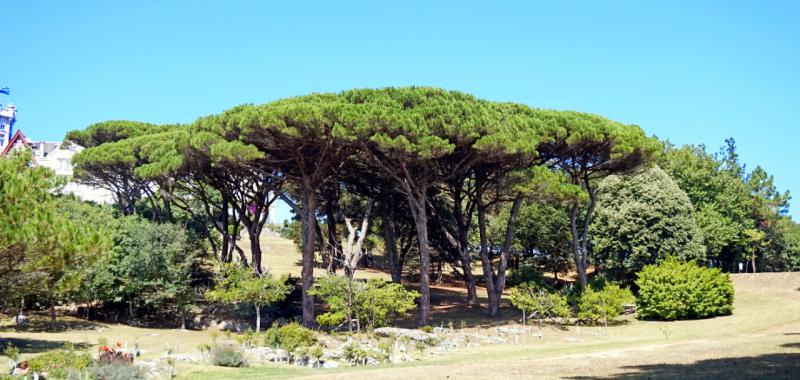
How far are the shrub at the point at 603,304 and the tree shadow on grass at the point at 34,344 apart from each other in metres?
21.5

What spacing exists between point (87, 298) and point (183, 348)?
9.15m

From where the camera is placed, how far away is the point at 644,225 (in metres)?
37.8

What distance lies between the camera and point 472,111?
88.9 feet

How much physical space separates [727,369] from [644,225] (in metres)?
26.1

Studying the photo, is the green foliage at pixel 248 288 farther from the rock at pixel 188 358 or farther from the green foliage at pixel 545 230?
the green foliage at pixel 545 230

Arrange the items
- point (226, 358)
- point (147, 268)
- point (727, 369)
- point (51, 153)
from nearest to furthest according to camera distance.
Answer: point (727, 369) < point (226, 358) < point (147, 268) < point (51, 153)

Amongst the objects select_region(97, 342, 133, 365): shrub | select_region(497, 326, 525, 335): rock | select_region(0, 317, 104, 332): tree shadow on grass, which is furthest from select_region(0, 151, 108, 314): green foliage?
select_region(497, 326, 525, 335): rock

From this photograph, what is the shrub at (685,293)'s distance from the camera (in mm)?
30250

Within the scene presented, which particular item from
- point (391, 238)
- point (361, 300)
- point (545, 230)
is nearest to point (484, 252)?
point (391, 238)

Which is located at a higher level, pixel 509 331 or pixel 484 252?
pixel 484 252

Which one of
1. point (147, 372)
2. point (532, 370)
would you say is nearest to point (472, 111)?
point (532, 370)

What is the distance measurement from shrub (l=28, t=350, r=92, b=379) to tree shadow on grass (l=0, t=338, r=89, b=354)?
16.8 ft

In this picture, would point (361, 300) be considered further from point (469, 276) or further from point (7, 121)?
point (7, 121)

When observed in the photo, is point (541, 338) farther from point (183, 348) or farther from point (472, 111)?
Result: point (183, 348)
